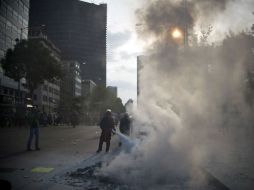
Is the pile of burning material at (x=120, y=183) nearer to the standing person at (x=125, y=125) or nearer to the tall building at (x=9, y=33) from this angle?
the standing person at (x=125, y=125)

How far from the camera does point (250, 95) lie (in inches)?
1175

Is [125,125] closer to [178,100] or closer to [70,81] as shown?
[178,100]

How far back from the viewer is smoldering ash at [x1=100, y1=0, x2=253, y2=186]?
390 inches

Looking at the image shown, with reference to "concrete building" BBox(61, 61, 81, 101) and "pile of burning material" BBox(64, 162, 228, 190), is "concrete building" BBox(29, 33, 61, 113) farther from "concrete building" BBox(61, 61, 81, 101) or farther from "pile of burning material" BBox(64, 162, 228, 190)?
"pile of burning material" BBox(64, 162, 228, 190)

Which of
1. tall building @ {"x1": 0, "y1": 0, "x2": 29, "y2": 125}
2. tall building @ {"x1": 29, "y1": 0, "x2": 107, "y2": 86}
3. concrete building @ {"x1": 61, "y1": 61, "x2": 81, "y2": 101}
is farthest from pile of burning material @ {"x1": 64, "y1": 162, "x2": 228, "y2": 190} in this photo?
tall building @ {"x1": 29, "y1": 0, "x2": 107, "y2": 86}

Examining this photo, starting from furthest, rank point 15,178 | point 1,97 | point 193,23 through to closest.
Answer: point 1,97 → point 193,23 → point 15,178

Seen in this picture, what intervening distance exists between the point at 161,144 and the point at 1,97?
54.9m

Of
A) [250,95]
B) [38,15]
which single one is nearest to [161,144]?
[250,95]

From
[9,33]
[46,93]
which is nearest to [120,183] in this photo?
[9,33]

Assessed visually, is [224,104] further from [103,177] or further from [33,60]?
[33,60]

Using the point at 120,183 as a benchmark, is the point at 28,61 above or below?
above

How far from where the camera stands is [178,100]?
14531mm

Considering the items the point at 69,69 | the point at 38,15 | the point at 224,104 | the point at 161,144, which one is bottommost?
the point at 161,144

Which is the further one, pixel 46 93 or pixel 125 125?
pixel 46 93
